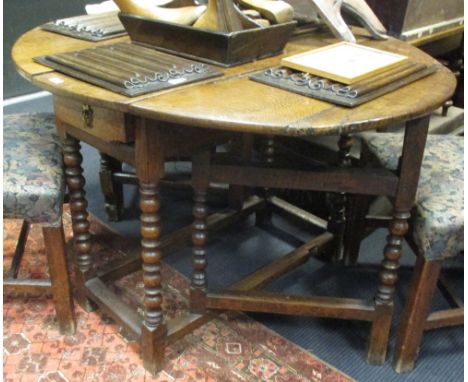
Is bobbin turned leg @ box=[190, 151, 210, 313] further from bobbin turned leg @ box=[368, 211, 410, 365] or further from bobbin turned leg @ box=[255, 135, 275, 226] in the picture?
bobbin turned leg @ box=[255, 135, 275, 226]

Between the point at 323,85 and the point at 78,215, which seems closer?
the point at 323,85

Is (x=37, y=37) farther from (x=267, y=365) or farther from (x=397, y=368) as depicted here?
(x=397, y=368)

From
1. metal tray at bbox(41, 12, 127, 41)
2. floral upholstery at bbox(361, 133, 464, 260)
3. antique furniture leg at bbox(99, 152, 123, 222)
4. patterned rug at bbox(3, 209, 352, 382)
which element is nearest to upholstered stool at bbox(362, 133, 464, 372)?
floral upholstery at bbox(361, 133, 464, 260)

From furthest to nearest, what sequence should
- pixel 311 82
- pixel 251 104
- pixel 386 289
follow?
pixel 386 289, pixel 311 82, pixel 251 104

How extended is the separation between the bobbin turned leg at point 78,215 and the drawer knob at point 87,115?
172mm

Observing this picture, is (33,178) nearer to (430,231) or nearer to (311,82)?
(311,82)

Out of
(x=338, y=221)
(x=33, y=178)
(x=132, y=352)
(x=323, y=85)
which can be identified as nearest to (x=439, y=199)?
(x=323, y=85)

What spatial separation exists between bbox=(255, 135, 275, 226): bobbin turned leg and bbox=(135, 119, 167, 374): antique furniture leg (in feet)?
2.55

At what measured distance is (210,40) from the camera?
1412mm

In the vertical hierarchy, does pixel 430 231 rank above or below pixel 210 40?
below

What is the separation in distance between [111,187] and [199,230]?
820 millimetres

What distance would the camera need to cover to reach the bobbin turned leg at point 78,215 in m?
1.54

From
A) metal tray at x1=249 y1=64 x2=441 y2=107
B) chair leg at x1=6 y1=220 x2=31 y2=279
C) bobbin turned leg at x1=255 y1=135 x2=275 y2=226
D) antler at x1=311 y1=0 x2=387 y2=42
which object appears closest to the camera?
metal tray at x1=249 y1=64 x2=441 y2=107

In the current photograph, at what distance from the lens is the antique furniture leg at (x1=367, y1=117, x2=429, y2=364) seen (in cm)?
131
